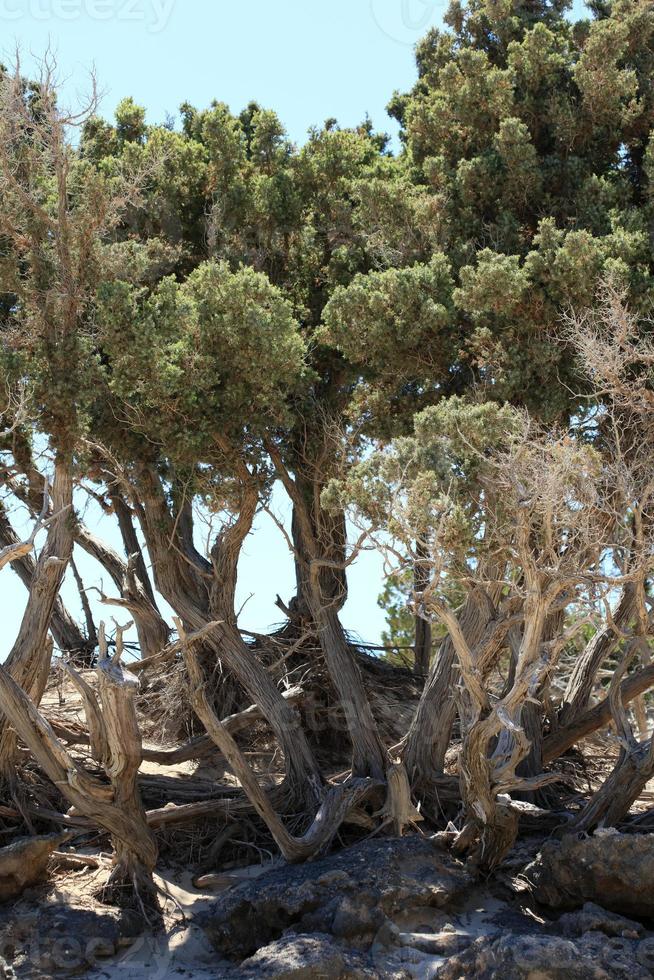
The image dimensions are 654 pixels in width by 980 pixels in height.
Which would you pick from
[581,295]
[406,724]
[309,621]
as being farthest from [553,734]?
[581,295]

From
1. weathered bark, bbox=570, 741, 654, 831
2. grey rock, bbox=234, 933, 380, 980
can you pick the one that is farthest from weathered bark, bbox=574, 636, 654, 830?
grey rock, bbox=234, 933, 380, 980

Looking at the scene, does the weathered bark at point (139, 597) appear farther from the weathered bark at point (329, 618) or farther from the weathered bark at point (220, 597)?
the weathered bark at point (329, 618)

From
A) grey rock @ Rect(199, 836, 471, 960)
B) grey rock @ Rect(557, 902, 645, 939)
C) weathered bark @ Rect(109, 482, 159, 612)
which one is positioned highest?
weathered bark @ Rect(109, 482, 159, 612)

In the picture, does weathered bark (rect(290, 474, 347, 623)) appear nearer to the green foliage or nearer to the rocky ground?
the green foliage

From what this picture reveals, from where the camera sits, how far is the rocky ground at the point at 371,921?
10.8m

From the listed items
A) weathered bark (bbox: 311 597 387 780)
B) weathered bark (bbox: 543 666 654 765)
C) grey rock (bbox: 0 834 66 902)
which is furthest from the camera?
weathered bark (bbox: 543 666 654 765)

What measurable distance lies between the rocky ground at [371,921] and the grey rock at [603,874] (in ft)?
0.04

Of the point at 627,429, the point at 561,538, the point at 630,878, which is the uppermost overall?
the point at 627,429

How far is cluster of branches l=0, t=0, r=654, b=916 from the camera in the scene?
11914 mm

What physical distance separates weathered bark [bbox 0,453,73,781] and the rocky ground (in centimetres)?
235

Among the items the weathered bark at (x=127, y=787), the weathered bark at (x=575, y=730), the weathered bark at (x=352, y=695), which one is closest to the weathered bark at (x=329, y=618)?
the weathered bark at (x=352, y=695)

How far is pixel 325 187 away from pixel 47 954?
9.54m

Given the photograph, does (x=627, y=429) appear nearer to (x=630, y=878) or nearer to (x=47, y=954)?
(x=630, y=878)

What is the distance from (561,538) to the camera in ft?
38.8
